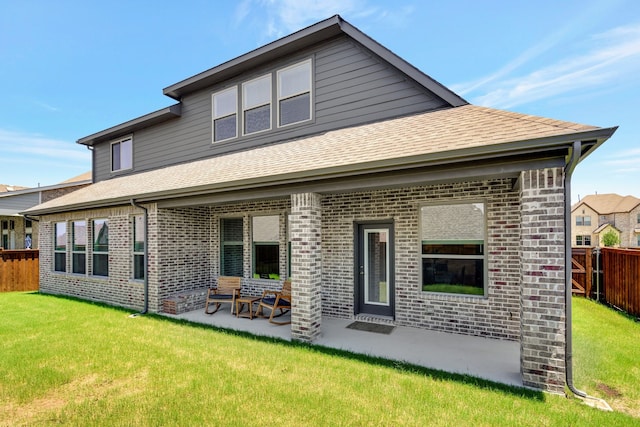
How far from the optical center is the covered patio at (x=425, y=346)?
4.52 meters

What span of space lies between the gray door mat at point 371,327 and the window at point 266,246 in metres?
2.67

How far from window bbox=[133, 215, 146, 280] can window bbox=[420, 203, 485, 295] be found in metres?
7.60

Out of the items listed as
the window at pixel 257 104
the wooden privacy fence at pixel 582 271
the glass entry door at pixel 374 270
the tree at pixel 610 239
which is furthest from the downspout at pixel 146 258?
the tree at pixel 610 239

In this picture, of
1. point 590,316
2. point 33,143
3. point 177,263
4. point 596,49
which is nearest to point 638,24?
point 596,49

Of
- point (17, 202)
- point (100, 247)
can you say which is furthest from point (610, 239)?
point (17, 202)

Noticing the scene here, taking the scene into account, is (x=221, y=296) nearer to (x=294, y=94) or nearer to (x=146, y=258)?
(x=146, y=258)

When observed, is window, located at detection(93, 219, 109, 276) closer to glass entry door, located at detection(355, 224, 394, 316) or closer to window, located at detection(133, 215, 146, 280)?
window, located at detection(133, 215, 146, 280)

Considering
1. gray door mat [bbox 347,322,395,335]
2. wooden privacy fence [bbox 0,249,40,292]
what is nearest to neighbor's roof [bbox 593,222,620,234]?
gray door mat [bbox 347,322,395,335]

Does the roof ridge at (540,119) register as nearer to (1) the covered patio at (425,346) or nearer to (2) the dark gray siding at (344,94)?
(2) the dark gray siding at (344,94)

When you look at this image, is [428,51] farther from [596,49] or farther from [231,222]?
[231,222]

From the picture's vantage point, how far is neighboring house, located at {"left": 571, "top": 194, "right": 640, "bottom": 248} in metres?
42.7

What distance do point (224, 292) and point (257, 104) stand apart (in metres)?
5.52

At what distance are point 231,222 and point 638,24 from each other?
10.1 m

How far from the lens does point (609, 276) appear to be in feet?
27.6
